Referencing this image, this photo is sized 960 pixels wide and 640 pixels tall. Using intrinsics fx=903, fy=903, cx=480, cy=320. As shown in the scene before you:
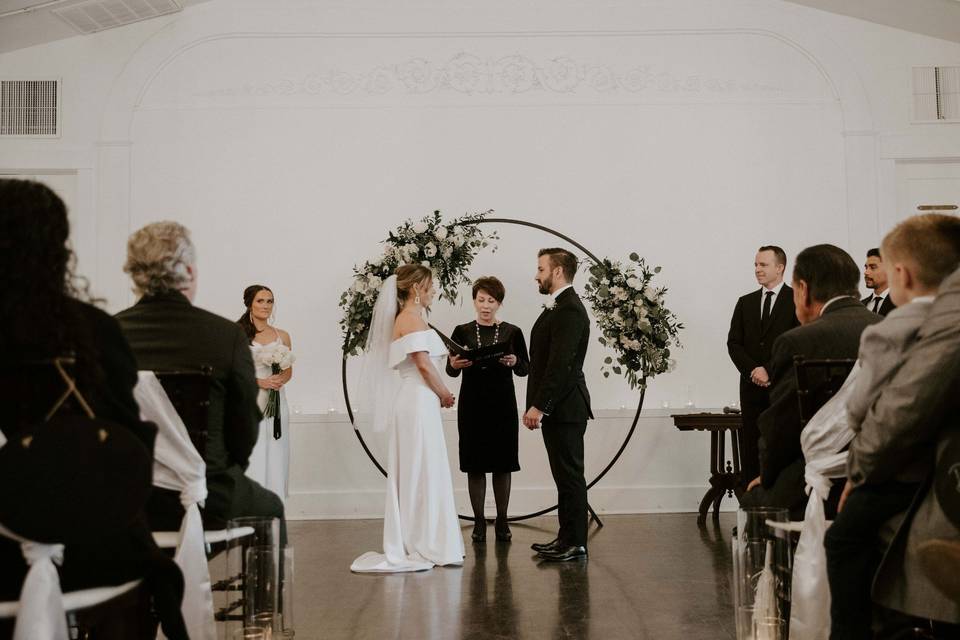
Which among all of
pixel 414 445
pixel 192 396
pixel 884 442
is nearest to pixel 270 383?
pixel 414 445

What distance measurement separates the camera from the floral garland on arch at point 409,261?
6.23 meters

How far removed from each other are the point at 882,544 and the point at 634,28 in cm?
642

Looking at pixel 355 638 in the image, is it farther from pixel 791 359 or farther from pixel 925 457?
pixel 925 457

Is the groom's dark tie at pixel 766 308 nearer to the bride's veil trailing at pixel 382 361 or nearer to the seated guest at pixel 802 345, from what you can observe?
the bride's veil trailing at pixel 382 361

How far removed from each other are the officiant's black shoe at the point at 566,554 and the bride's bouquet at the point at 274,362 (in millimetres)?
2120

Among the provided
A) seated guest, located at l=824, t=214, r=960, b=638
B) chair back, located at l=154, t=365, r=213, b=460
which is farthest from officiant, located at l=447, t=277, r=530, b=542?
seated guest, located at l=824, t=214, r=960, b=638

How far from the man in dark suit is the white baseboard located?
1364 millimetres

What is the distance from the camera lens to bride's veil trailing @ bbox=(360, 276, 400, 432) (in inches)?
217

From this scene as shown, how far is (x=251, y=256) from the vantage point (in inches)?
310

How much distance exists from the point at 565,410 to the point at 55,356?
3.68 meters

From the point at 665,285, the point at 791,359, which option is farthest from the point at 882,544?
the point at 665,285

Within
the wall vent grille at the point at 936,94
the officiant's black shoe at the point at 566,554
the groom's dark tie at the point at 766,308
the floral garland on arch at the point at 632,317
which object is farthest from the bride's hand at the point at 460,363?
the wall vent grille at the point at 936,94

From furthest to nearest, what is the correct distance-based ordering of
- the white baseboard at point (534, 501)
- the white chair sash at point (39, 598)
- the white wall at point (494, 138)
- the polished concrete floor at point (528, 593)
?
the white wall at point (494, 138)
the white baseboard at point (534, 501)
the polished concrete floor at point (528, 593)
the white chair sash at point (39, 598)

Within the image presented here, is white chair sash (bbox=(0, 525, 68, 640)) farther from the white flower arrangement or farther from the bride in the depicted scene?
the white flower arrangement
